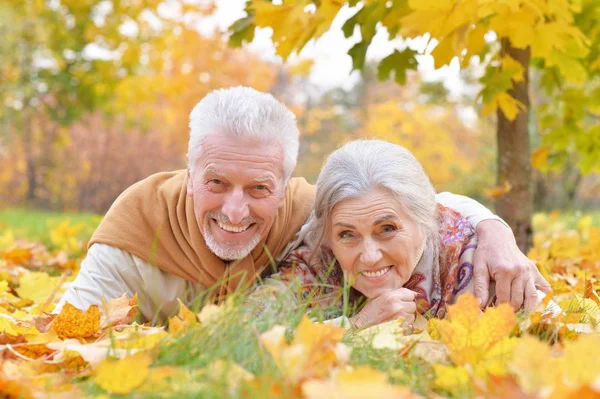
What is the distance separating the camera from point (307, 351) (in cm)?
138

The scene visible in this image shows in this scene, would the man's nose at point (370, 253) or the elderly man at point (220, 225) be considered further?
the elderly man at point (220, 225)

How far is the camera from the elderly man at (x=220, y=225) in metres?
2.43

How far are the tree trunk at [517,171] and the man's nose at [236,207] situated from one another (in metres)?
2.06

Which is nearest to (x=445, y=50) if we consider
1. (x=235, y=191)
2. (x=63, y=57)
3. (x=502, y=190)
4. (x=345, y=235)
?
(x=345, y=235)

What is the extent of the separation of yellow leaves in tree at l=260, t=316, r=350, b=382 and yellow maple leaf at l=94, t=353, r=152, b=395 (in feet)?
0.87

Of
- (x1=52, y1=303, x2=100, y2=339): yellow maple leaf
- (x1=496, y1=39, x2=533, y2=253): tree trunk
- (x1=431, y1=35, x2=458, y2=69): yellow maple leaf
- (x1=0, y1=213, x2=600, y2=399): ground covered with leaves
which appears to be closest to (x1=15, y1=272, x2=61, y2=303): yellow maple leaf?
(x1=0, y1=213, x2=600, y2=399): ground covered with leaves

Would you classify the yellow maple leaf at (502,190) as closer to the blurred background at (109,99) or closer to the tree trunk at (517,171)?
the tree trunk at (517,171)

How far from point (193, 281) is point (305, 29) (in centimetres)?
111

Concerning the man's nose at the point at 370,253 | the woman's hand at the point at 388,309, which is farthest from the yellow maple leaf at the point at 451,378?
the man's nose at the point at 370,253

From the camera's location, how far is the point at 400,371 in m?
1.49

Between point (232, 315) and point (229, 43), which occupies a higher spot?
point (229, 43)

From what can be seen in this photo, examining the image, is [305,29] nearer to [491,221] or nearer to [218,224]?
[218,224]

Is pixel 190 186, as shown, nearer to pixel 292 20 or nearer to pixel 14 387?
pixel 292 20

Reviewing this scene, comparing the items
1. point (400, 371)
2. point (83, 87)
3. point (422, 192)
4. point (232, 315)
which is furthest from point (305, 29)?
point (83, 87)
